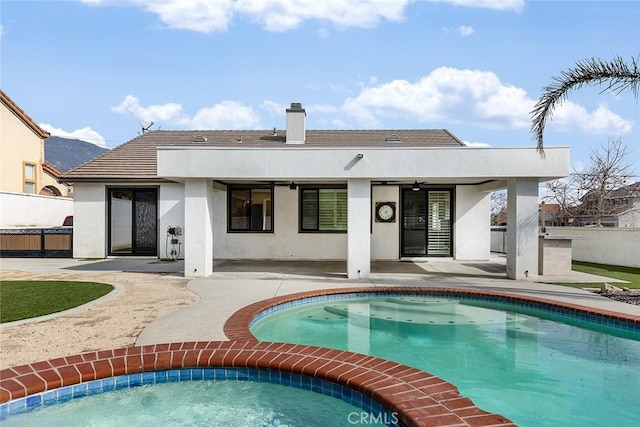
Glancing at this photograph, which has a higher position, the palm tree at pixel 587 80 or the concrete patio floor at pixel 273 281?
the palm tree at pixel 587 80

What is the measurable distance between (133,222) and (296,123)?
A: 8.65 metres

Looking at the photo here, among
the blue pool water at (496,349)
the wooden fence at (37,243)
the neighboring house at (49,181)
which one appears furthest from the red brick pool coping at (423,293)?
the neighboring house at (49,181)

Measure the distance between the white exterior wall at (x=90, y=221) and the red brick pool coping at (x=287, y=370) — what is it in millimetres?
13698

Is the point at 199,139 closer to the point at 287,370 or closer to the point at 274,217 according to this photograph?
the point at 274,217

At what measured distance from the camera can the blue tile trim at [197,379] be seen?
3939mm

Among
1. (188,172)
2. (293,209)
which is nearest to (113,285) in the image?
(188,172)

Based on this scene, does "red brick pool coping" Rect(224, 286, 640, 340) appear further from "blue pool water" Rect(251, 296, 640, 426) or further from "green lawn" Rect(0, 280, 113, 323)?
"green lawn" Rect(0, 280, 113, 323)

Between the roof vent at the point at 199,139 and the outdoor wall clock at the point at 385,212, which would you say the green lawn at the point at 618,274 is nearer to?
the outdoor wall clock at the point at 385,212

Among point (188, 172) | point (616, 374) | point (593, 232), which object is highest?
point (188, 172)

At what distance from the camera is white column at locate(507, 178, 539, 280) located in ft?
37.6

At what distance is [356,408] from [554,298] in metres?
6.88

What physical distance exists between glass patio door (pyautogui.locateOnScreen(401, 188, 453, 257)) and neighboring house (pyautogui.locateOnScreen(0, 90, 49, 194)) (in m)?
26.8

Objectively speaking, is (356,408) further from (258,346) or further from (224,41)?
(224,41)

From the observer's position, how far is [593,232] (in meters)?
17.5
